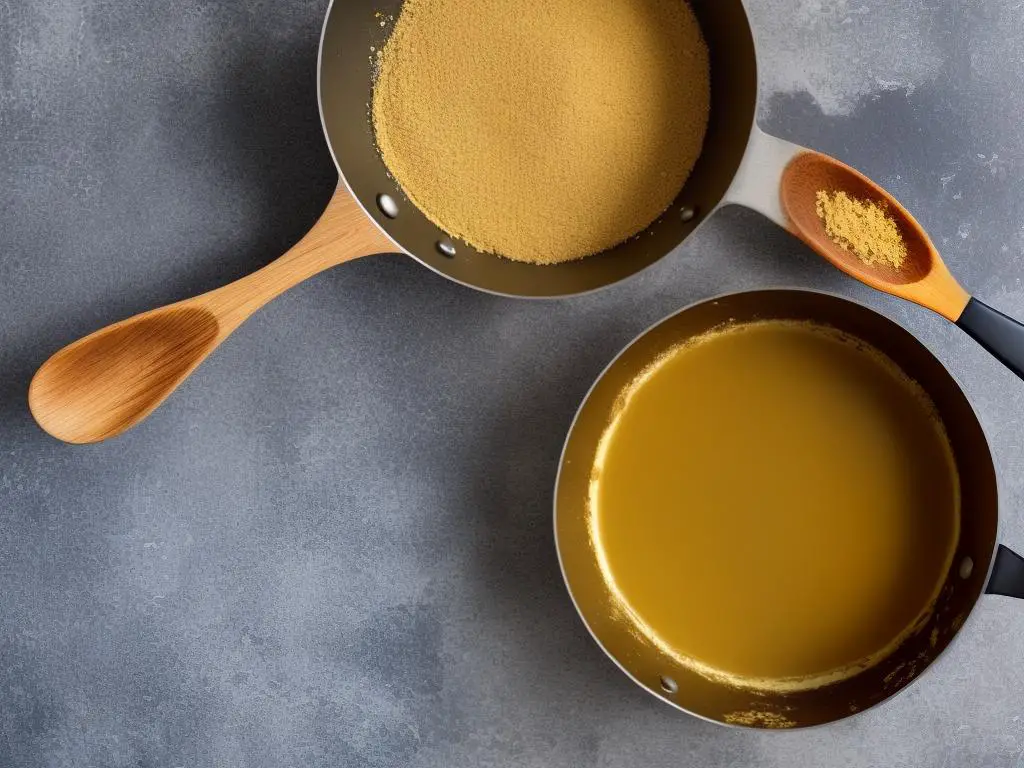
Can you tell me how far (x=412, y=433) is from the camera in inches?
50.5

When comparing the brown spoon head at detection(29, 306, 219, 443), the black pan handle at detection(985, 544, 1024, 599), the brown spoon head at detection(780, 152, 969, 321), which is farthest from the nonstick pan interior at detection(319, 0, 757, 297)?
the black pan handle at detection(985, 544, 1024, 599)

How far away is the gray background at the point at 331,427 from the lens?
4.11ft

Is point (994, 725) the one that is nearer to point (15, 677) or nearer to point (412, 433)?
point (412, 433)

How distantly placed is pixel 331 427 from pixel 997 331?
1.05 meters

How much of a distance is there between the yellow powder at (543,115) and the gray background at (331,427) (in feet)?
0.42

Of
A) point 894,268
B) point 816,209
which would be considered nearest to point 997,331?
point 894,268

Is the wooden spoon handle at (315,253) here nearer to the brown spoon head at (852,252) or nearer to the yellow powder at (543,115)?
the yellow powder at (543,115)

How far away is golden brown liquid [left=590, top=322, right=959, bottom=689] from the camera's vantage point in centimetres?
125

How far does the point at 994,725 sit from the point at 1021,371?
614mm

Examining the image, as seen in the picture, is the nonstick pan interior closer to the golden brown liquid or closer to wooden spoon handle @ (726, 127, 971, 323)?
wooden spoon handle @ (726, 127, 971, 323)

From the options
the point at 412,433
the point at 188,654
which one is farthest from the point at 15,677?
the point at 412,433

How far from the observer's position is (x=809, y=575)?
1.25 metres

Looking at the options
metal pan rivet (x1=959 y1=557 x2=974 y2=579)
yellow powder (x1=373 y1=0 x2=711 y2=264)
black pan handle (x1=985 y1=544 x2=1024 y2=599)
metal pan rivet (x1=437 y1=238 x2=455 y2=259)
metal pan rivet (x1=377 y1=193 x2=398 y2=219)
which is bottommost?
metal pan rivet (x1=959 y1=557 x2=974 y2=579)

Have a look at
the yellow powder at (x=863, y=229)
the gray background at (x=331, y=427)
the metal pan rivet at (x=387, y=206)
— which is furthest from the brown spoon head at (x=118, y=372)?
the yellow powder at (x=863, y=229)
